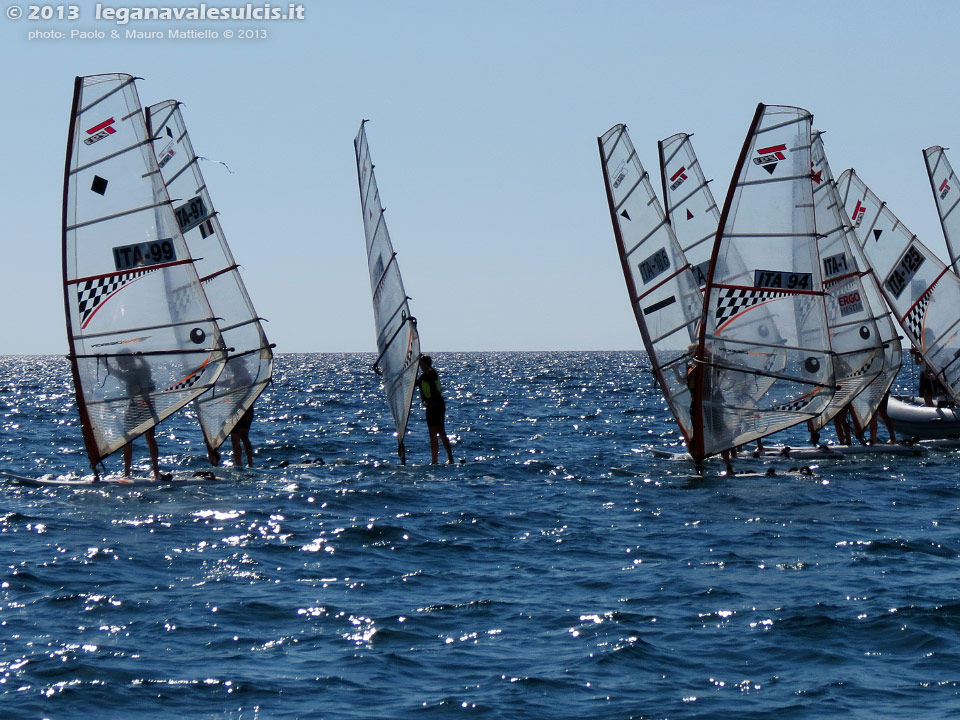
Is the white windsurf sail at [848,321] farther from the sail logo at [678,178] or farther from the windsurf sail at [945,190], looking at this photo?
the windsurf sail at [945,190]

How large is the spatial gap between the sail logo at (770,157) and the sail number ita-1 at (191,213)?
10577 mm

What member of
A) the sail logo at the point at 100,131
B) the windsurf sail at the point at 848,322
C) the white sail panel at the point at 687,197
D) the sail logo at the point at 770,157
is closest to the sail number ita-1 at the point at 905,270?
the windsurf sail at the point at 848,322

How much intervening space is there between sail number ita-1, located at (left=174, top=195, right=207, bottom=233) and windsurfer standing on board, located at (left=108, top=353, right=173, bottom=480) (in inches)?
177

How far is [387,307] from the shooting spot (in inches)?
801

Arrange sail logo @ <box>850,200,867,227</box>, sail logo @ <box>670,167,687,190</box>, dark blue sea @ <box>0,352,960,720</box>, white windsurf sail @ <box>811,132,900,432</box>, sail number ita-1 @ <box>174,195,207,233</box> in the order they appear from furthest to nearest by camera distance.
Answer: sail logo @ <box>850,200,867,227</box>, sail logo @ <box>670,167,687,190</box>, white windsurf sail @ <box>811,132,900,432</box>, sail number ita-1 @ <box>174,195,207,233</box>, dark blue sea @ <box>0,352,960,720</box>

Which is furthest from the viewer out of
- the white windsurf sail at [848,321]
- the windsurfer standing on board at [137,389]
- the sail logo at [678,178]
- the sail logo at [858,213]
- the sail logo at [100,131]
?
the sail logo at [858,213]

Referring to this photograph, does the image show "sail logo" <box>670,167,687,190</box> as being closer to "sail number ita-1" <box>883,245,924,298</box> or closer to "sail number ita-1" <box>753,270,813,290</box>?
"sail number ita-1" <box>883,245,924,298</box>

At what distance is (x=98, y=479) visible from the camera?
19031 millimetres

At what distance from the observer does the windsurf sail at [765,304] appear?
64.5 ft

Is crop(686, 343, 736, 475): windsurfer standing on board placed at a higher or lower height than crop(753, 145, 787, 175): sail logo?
lower

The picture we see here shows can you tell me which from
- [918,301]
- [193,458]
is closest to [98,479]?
[193,458]

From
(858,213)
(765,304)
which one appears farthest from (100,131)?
(858,213)

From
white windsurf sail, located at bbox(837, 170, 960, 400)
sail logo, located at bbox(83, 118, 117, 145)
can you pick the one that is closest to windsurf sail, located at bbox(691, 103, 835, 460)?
white windsurf sail, located at bbox(837, 170, 960, 400)

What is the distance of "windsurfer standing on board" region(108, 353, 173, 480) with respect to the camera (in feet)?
63.3
